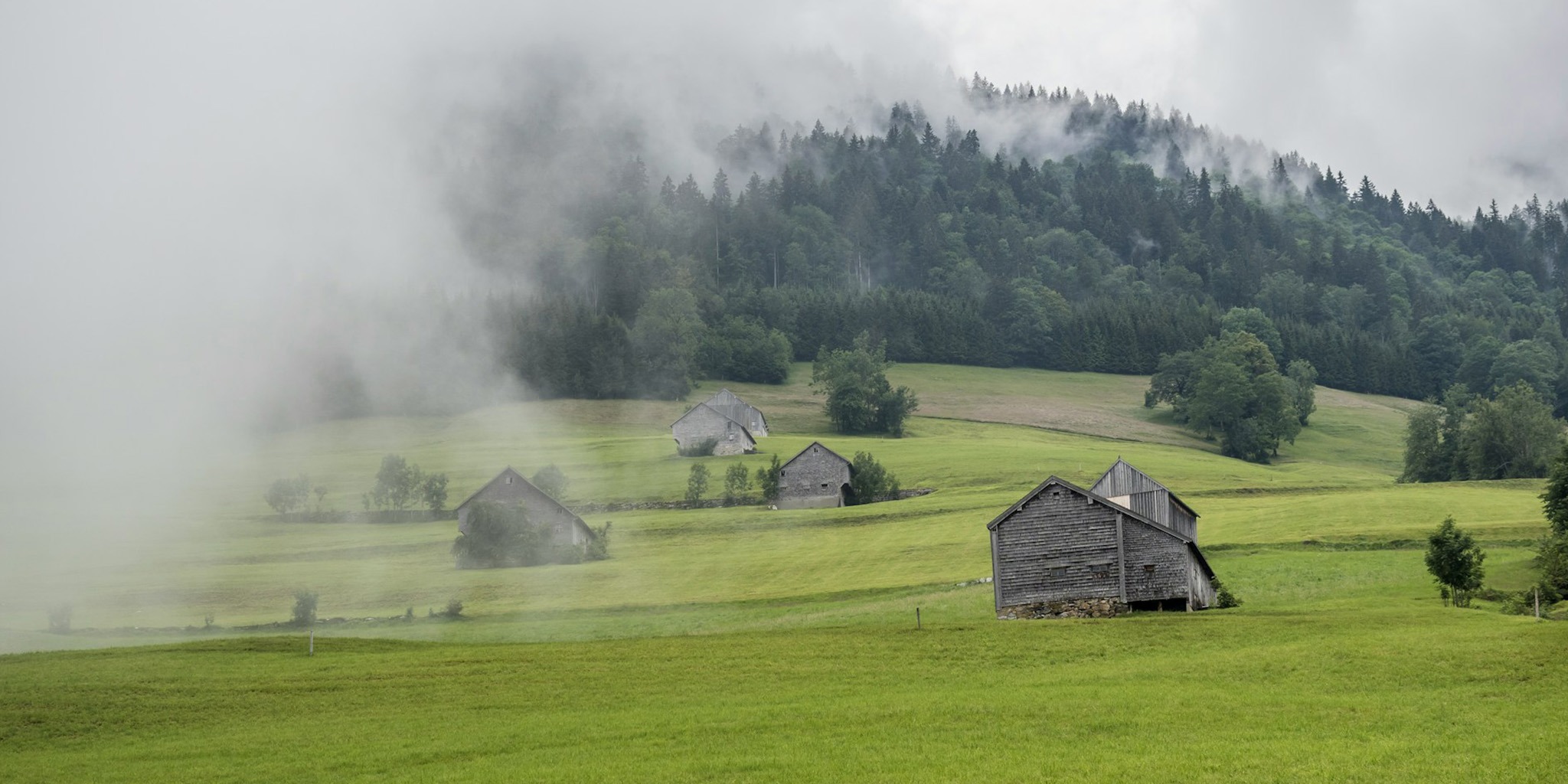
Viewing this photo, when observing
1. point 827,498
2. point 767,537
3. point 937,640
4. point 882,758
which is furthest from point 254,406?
point 882,758

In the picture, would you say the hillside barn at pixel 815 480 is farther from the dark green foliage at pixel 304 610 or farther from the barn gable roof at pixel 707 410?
the dark green foliage at pixel 304 610

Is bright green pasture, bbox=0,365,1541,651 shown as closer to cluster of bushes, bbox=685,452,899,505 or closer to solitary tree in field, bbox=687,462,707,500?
Answer: solitary tree in field, bbox=687,462,707,500

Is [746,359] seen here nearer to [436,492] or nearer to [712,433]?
[712,433]

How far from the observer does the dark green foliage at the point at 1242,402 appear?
141375 mm

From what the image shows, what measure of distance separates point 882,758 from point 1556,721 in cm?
1517

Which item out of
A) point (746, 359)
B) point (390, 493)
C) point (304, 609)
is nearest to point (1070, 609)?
point (304, 609)

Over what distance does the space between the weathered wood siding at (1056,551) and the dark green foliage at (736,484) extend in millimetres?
53104

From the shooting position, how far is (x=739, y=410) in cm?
14475

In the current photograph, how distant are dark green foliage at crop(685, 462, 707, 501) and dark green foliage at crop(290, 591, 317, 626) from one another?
44.6 metres

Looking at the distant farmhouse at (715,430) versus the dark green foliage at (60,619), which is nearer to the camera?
the dark green foliage at (60,619)

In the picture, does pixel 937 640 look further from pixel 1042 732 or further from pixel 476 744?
pixel 476 744

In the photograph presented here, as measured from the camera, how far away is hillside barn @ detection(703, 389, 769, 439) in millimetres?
142250

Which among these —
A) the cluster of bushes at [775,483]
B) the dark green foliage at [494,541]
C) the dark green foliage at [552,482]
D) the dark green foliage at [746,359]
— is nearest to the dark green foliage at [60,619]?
the dark green foliage at [494,541]

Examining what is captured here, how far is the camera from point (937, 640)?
4609 centimetres
